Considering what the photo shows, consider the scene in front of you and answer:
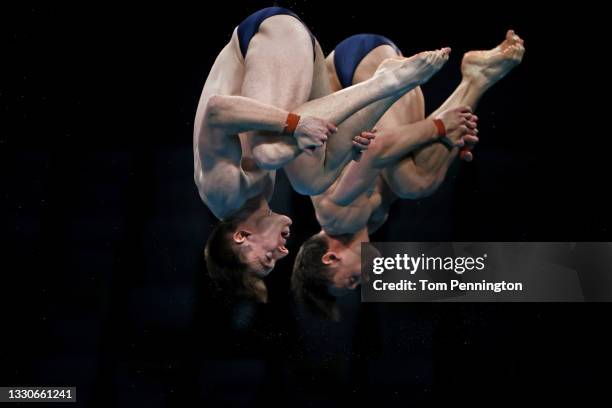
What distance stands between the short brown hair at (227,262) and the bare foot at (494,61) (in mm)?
958

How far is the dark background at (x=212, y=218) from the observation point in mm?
3510

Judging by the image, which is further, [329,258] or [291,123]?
[329,258]

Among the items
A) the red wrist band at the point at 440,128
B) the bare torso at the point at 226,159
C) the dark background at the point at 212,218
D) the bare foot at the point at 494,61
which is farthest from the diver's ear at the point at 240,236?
the bare foot at the point at 494,61

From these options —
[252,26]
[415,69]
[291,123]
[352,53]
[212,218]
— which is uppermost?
[352,53]

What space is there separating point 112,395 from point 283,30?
56.4 inches

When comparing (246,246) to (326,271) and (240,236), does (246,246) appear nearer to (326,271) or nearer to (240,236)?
(240,236)

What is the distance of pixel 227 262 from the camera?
3.30 m

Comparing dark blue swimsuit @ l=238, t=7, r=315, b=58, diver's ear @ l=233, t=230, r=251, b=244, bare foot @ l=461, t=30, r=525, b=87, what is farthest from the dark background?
dark blue swimsuit @ l=238, t=7, r=315, b=58

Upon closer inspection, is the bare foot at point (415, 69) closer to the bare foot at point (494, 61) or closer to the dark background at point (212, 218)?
the bare foot at point (494, 61)

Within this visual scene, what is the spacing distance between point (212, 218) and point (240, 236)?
579 mm

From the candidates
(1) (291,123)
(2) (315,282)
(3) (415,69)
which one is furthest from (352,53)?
(2) (315,282)

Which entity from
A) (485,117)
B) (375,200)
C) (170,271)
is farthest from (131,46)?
(485,117)

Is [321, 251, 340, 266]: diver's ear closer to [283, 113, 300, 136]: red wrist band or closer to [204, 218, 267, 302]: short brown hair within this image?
[204, 218, 267, 302]: short brown hair

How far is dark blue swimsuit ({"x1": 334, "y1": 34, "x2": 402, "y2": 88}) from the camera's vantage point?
3.38 m
